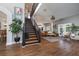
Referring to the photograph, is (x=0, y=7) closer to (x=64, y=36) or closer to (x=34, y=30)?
(x=34, y=30)

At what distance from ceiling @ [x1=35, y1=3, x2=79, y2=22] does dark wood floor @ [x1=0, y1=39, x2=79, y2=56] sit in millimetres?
563

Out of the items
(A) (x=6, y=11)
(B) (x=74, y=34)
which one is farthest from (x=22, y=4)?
(B) (x=74, y=34)

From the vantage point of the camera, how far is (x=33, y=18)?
8.59ft

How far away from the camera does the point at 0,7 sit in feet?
Result: 8.34

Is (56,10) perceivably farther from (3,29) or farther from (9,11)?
(3,29)

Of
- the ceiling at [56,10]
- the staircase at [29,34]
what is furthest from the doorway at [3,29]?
the ceiling at [56,10]

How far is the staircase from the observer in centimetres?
260

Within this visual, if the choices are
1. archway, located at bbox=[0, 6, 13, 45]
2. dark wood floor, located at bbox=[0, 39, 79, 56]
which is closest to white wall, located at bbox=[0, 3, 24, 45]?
archway, located at bbox=[0, 6, 13, 45]

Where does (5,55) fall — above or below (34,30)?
below

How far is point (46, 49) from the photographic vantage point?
2604 mm

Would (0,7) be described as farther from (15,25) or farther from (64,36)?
(64,36)

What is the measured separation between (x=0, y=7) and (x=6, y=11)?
0.53 ft

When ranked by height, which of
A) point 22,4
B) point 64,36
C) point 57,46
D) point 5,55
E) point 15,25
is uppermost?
point 22,4

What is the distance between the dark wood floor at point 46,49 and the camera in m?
2.56
